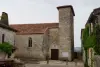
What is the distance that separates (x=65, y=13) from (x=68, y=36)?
472 cm

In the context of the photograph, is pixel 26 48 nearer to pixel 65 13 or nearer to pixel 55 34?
pixel 55 34

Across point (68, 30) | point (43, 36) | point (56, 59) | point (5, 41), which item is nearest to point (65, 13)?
point (68, 30)

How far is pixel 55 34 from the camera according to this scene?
44.8m

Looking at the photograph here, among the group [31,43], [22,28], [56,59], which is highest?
[22,28]

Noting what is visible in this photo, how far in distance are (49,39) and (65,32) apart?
13.2ft

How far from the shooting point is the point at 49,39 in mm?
45188

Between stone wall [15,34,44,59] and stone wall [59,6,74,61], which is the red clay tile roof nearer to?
stone wall [15,34,44,59]

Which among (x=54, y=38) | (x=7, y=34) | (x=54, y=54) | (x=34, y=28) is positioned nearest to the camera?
(x=7, y=34)

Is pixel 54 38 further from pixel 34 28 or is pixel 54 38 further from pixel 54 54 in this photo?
pixel 34 28

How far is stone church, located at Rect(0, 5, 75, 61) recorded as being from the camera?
43.1 m

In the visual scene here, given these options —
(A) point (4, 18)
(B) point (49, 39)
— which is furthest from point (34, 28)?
(A) point (4, 18)

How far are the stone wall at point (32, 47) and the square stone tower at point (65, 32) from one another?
4.25 meters

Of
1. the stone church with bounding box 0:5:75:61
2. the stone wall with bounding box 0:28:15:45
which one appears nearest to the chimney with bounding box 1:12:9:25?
the stone wall with bounding box 0:28:15:45

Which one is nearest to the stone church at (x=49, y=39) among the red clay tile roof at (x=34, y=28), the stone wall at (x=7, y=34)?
the red clay tile roof at (x=34, y=28)
